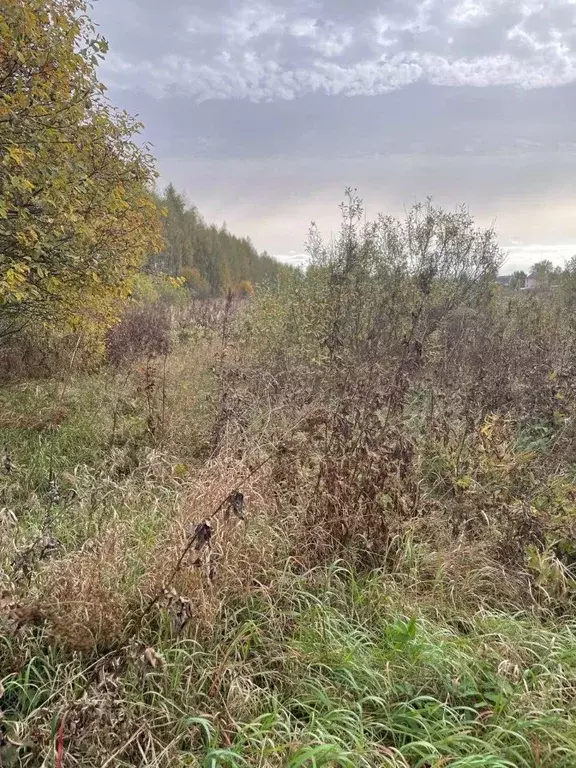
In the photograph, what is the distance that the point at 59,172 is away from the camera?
11.0 feet

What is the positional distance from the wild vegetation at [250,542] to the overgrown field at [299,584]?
0.01 metres

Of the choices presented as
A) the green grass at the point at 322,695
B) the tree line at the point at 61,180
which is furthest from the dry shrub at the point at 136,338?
the green grass at the point at 322,695

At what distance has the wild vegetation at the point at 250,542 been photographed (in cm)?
169

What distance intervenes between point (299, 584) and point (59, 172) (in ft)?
11.1

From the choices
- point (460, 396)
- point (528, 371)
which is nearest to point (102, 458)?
point (460, 396)

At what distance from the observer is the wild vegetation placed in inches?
66.4

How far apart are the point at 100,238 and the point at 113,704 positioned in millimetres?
4461

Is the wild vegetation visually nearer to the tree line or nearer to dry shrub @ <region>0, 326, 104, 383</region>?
the tree line

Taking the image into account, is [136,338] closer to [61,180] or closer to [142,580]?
[61,180]

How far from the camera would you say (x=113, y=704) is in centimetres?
153

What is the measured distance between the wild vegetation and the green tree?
0.11ft

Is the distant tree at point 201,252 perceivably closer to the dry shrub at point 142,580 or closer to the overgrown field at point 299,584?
the overgrown field at point 299,584

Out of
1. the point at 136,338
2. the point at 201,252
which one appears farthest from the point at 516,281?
the point at 201,252

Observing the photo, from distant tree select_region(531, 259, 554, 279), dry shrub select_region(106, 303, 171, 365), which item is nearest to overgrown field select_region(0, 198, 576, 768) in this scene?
dry shrub select_region(106, 303, 171, 365)
